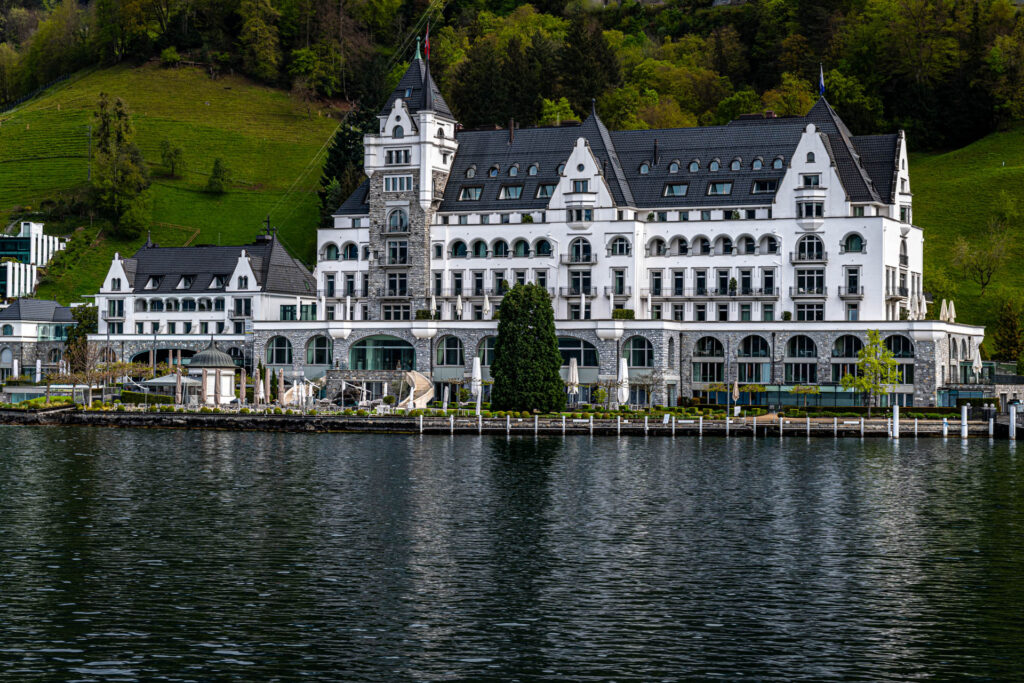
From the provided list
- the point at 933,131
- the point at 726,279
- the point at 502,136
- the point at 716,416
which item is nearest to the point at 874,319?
the point at 726,279

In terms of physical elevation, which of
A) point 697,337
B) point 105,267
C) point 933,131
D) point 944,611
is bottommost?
point 944,611

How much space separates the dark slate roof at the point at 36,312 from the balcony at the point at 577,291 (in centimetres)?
6397

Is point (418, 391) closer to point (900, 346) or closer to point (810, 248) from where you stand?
point (810, 248)

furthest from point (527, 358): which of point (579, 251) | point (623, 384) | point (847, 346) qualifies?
point (847, 346)

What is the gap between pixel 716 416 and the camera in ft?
369

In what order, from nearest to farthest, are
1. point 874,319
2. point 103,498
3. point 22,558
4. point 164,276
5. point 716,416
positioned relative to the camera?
point 22,558, point 103,498, point 716,416, point 874,319, point 164,276

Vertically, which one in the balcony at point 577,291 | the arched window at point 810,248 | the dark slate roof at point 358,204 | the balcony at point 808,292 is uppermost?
the dark slate roof at point 358,204

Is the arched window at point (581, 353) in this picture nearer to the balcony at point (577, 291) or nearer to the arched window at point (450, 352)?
the balcony at point (577, 291)

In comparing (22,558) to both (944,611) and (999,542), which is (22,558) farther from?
(999,542)

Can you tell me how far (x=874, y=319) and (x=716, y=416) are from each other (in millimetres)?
24066

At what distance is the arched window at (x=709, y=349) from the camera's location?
128375mm

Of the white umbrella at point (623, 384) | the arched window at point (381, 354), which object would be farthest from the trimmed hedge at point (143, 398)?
the white umbrella at point (623, 384)

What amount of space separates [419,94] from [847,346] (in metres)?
49.9

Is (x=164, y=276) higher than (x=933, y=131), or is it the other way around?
(x=933, y=131)
